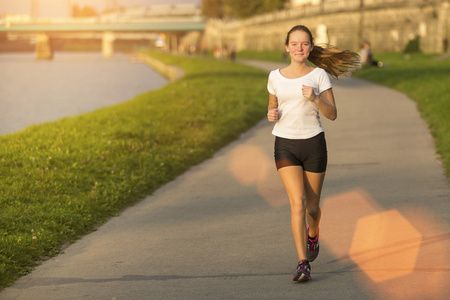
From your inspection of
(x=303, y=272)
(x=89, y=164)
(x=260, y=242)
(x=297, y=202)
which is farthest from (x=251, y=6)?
(x=303, y=272)

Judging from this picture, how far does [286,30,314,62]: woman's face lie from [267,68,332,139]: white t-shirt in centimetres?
15

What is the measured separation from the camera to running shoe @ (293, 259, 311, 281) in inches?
212

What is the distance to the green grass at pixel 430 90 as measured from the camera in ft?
42.2

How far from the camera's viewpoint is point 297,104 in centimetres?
549

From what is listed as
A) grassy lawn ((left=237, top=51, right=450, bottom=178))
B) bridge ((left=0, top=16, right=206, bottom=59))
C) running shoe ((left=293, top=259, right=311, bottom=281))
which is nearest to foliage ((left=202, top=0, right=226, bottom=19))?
bridge ((left=0, top=16, right=206, bottom=59))

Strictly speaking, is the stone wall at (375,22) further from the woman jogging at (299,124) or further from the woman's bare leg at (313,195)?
the woman jogging at (299,124)

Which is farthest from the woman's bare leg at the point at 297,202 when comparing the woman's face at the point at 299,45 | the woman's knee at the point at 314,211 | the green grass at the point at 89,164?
the green grass at the point at 89,164

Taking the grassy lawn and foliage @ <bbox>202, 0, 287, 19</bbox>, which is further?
foliage @ <bbox>202, 0, 287, 19</bbox>

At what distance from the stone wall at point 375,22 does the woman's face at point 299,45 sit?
138 feet

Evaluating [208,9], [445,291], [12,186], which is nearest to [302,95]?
[445,291]

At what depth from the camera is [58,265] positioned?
6316 millimetres

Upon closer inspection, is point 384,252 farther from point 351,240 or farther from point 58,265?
point 58,265

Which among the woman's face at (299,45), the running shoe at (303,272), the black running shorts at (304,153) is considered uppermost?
the woman's face at (299,45)

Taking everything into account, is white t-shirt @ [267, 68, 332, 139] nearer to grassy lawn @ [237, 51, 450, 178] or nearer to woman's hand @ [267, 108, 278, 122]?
woman's hand @ [267, 108, 278, 122]
